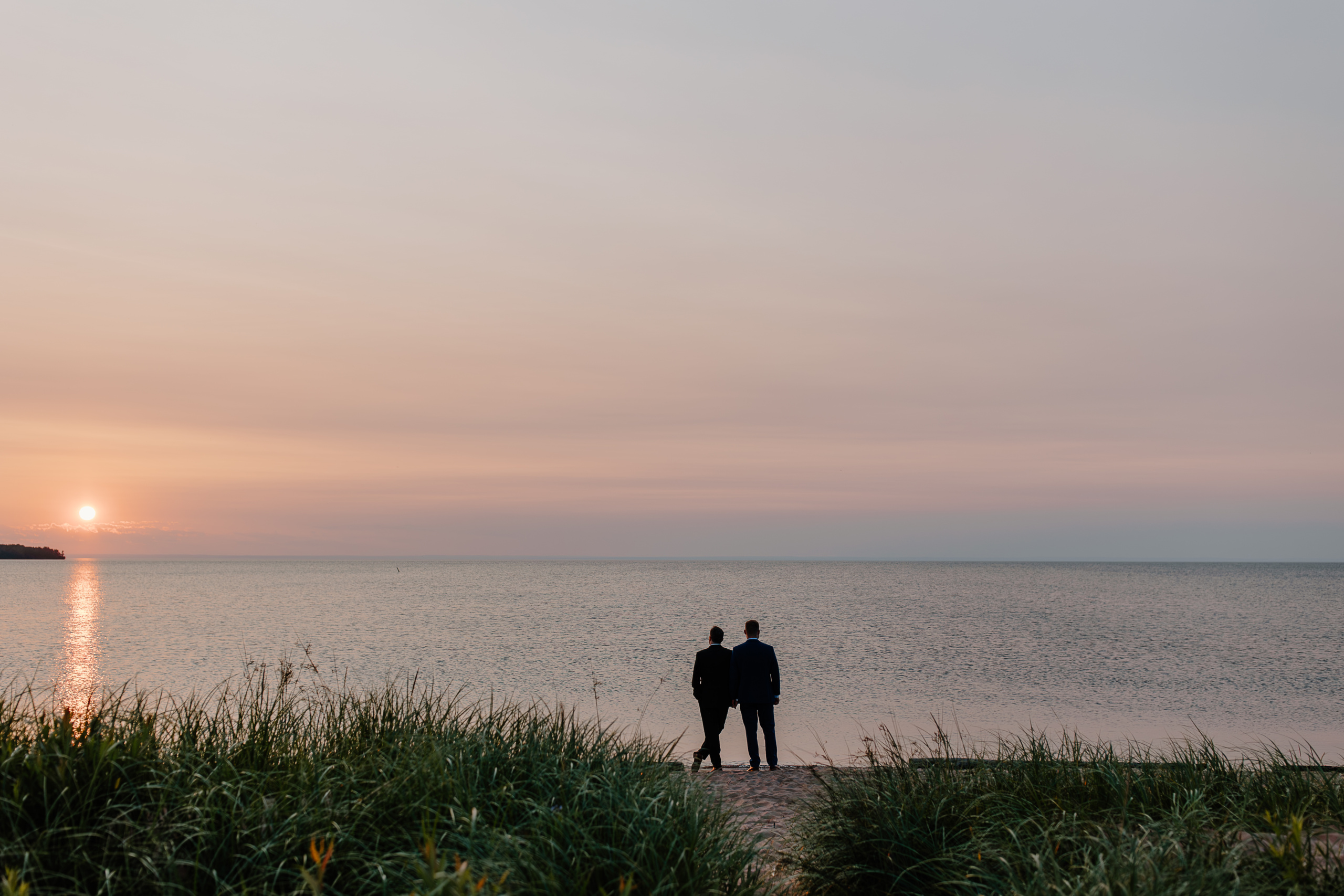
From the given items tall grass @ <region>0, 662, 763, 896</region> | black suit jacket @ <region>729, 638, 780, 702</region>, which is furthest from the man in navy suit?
tall grass @ <region>0, 662, 763, 896</region>

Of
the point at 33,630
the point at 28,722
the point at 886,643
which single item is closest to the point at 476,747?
the point at 28,722

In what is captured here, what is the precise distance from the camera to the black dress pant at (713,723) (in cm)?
1141

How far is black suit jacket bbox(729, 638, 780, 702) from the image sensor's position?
37.6 ft

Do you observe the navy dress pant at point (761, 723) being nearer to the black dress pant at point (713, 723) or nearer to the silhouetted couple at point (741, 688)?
the silhouetted couple at point (741, 688)

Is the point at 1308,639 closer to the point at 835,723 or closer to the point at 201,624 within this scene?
the point at 835,723

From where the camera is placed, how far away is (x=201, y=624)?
5244 centimetres

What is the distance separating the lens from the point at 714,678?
38.5ft

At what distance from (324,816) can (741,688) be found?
752cm

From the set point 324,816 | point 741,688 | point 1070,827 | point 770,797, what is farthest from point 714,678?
point 324,816

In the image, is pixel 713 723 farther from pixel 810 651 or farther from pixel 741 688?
pixel 810 651

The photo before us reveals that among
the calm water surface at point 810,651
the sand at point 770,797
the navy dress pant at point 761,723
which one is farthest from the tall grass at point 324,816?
the navy dress pant at point 761,723

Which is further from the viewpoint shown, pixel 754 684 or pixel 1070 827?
pixel 754 684

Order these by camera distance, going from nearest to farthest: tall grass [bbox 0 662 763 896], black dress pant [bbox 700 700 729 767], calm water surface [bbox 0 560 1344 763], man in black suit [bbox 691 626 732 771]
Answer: tall grass [bbox 0 662 763 896] < black dress pant [bbox 700 700 729 767] < man in black suit [bbox 691 626 732 771] < calm water surface [bbox 0 560 1344 763]

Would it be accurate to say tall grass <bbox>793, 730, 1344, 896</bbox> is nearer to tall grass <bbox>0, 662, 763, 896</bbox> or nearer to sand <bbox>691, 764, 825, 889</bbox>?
sand <bbox>691, 764, 825, 889</bbox>
